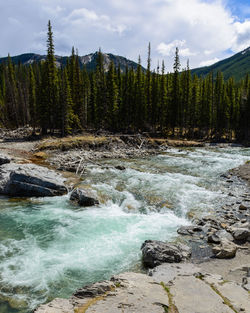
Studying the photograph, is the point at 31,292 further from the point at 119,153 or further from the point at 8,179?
the point at 119,153

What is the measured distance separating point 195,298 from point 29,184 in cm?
1365

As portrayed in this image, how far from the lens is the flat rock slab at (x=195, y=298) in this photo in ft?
16.5

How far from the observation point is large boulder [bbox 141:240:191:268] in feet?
27.8

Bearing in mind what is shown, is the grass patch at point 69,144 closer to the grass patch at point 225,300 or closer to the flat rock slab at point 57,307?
the flat rock slab at point 57,307

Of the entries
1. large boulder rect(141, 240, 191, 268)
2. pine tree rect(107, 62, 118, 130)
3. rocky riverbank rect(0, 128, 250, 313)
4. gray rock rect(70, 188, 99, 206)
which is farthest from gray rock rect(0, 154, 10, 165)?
pine tree rect(107, 62, 118, 130)

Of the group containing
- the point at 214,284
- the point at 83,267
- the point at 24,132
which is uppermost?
the point at 24,132

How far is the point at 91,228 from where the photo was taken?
11570 mm

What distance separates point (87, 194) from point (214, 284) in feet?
33.2

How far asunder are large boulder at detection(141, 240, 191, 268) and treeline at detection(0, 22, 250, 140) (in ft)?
105

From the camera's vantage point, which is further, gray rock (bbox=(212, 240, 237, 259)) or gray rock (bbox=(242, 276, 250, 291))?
gray rock (bbox=(212, 240, 237, 259))

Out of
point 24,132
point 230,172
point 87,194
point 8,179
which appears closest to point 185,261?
point 87,194

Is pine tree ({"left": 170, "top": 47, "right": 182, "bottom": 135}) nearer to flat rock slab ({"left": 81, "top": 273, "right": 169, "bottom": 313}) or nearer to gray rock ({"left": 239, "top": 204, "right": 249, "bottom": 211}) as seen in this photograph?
gray rock ({"left": 239, "top": 204, "right": 249, "bottom": 211})

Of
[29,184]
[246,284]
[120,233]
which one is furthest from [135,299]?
[29,184]

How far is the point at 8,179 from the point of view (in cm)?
1669
